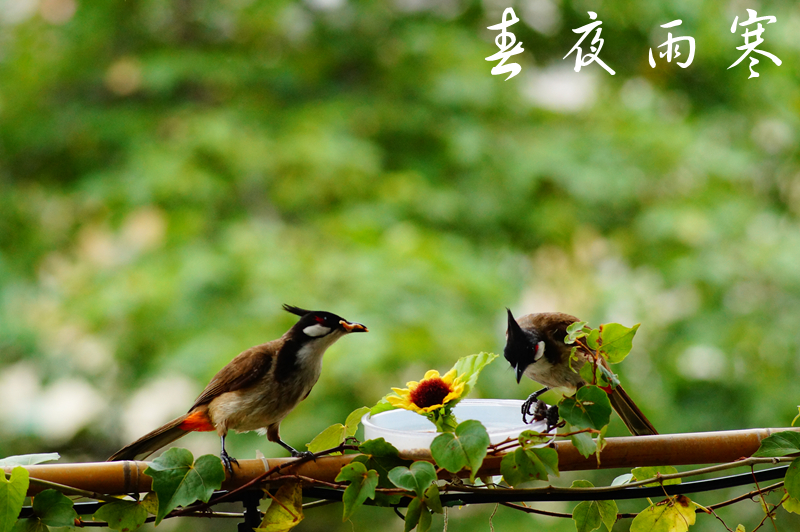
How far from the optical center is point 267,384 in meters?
0.95

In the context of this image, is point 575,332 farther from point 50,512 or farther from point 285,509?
point 50,512

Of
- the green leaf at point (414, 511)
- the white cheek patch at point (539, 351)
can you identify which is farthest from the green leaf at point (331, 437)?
the white cheek patch at point (539, 351)

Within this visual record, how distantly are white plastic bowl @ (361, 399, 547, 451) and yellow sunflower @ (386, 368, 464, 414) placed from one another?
26 mm

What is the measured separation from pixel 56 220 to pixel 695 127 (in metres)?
2.52

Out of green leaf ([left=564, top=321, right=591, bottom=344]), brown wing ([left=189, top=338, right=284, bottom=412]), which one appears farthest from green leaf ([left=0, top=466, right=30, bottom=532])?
green leaf ([left=564, top=321, right=591, bottom=344])

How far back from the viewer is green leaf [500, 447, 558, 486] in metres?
0.63

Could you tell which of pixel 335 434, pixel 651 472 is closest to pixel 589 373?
pixel 651 472

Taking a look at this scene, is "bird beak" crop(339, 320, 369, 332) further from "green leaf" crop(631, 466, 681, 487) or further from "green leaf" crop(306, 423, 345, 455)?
"green leaf" crop(631, 466, 681, 487)

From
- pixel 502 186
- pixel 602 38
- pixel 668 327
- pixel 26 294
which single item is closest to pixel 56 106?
pixel 26 294

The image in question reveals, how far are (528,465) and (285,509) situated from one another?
0.21 meters

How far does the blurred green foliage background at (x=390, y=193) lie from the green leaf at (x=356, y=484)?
1734mm

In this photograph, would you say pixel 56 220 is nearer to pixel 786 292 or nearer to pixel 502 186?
pixel 502 186

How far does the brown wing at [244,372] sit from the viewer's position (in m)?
0.95

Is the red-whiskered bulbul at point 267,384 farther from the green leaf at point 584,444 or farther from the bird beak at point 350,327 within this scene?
the green leaf at point 584,444
